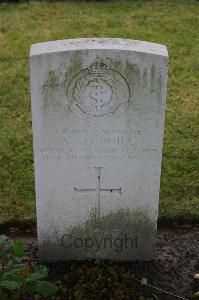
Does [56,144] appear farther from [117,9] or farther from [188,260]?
[117,9]

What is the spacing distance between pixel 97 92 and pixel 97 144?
0.44m

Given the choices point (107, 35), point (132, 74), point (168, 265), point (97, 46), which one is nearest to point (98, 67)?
point (97, 46)

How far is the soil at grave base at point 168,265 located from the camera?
4.79m

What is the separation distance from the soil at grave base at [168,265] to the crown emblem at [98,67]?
1705mm

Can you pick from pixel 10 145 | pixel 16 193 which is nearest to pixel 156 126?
pixel 16 193

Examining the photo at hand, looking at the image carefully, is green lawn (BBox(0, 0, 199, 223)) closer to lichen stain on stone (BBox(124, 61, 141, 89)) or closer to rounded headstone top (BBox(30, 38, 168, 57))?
lichen stain on stone (BBox(124, 61, 141, 89))

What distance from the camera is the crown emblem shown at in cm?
421

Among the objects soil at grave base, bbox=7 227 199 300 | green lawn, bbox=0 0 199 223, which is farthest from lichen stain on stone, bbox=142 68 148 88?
green lawn, bbox=0 0 199 223

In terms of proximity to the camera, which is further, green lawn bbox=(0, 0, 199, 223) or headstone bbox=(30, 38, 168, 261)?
green lawn bbox=(0, 0, 199, 223)

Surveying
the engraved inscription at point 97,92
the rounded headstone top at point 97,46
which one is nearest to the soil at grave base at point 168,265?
the engraved inscription at point 97,92

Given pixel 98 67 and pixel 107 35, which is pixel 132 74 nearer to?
pixel 98 67

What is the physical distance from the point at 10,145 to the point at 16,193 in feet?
3.22

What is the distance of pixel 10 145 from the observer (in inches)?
269

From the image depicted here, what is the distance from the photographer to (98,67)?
13.9ft
